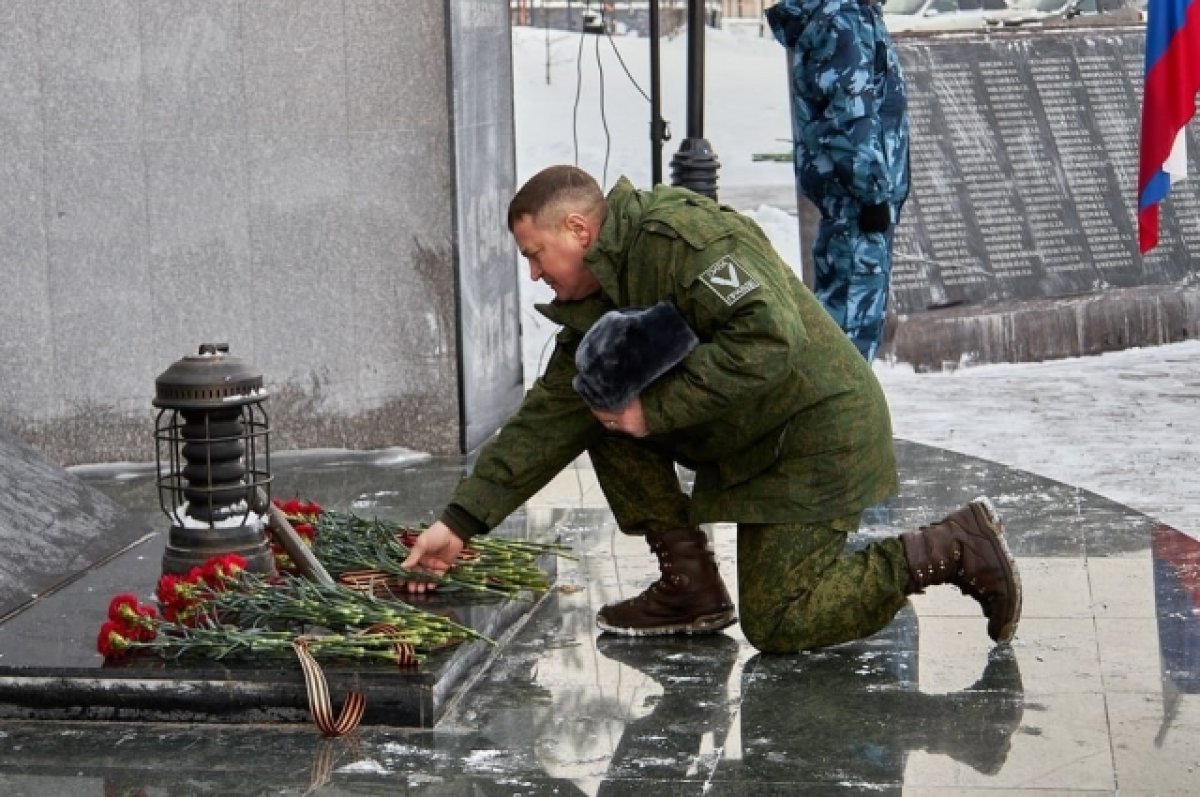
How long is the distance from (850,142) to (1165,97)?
2.10m

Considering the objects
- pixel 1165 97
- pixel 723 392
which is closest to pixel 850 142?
pixel 1165 97

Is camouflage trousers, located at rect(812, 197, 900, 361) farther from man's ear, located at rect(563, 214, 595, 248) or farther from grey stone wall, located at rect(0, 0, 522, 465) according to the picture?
man's ear, located at rect(563, 214, 595, 248)

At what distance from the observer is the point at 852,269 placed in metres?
8.35

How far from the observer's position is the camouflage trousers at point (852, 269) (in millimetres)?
8344

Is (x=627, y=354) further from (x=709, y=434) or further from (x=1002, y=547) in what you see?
(x=1002, y=547)

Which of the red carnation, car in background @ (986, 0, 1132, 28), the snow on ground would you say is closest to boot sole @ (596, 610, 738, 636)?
the red carnation

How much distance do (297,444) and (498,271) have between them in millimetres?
1086

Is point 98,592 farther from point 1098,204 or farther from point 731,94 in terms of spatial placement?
point 731,94

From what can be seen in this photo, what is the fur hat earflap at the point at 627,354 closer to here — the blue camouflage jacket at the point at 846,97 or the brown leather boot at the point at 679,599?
the brown leather boot at the point at 679,599

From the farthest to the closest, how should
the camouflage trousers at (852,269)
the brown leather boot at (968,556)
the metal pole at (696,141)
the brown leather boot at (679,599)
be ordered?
the camouflage trousers at (852,269) < the metal pole at (696,141) < the brown leather boot at (679,599) < the brown leather boot at (968,556)

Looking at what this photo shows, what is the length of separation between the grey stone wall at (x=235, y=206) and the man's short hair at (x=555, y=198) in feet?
9.44

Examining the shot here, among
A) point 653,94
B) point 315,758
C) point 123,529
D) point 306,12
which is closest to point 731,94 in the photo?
point 653,94

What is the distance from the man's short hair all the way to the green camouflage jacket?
6cm

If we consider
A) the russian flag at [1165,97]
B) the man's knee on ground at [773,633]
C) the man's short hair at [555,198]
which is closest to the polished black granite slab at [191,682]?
the man's knee on ground at [773,633]
